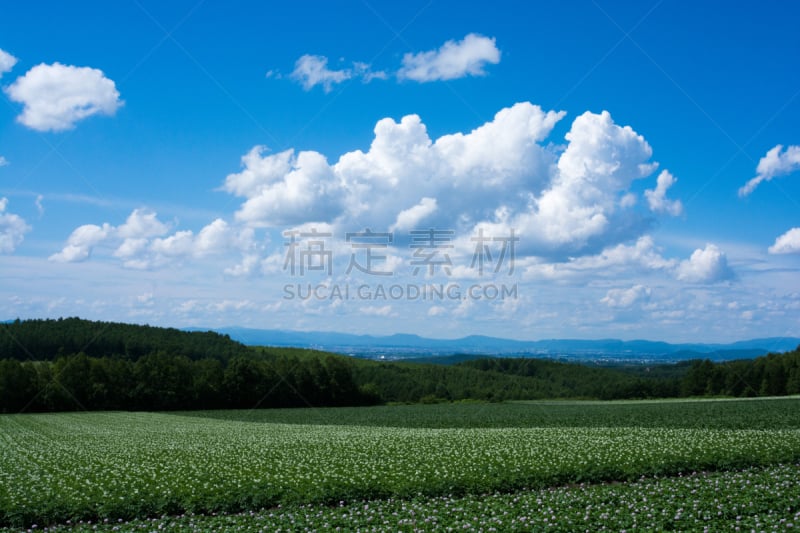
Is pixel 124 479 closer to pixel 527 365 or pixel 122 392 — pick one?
pixel 122 392

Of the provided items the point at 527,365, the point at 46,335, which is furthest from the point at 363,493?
the point at 527,365

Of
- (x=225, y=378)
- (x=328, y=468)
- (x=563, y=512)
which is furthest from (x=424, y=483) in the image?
(x=225, y=378)

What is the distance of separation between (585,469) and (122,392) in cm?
7352

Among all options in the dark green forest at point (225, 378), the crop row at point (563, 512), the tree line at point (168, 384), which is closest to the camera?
the crop row at point (563, 512)

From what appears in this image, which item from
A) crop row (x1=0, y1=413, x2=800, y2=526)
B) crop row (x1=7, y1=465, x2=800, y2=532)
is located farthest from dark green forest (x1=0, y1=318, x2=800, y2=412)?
crop row (x1=7, y1=465, x2=800, y2=532)

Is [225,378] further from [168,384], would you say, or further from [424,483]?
[424,483]

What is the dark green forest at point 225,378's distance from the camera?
75625 millimetres

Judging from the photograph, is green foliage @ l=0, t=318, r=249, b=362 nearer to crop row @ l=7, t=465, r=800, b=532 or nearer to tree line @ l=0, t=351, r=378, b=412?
tree line @ l=0, t=351, r=378, b=412

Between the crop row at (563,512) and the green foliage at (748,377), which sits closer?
the crop row at (563,512)

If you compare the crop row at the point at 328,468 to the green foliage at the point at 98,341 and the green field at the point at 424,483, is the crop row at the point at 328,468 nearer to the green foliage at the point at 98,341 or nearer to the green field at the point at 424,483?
the green field at the point at 424,483

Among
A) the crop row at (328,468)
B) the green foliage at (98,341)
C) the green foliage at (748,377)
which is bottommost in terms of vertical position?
the green foliage at (748,377)

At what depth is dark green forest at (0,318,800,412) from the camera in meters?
75.6

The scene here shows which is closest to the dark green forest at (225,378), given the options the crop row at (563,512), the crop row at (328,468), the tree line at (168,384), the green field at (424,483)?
the tree line at (168,384)

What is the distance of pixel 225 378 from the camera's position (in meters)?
84.1
